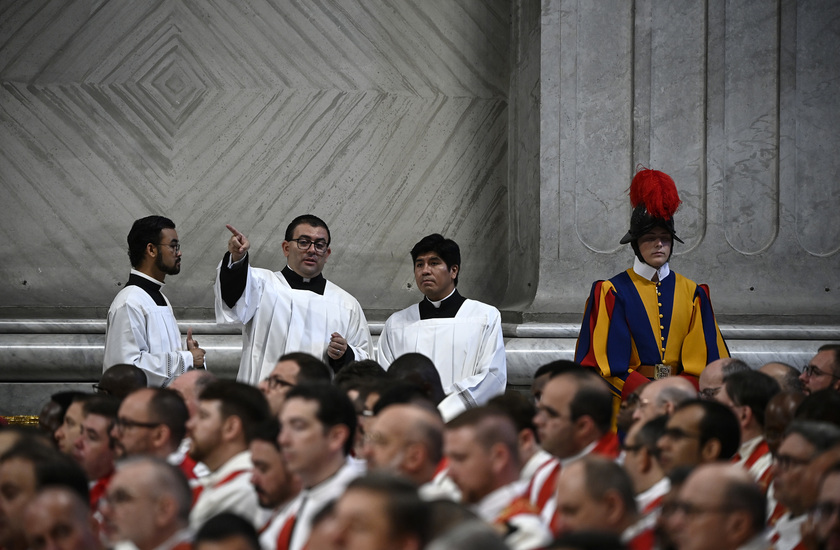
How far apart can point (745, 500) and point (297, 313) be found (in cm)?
397

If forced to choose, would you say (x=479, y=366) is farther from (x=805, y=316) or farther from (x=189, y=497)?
(x=189, y=497)

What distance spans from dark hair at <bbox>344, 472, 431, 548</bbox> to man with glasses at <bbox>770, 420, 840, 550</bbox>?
4.45ft

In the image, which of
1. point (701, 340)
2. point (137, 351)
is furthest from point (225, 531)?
point (701, 340)

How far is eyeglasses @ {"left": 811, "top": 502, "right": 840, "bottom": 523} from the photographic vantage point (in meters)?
2.64

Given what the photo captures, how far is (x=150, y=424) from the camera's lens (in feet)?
13.4

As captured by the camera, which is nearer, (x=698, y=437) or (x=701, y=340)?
(x=698, y=437)

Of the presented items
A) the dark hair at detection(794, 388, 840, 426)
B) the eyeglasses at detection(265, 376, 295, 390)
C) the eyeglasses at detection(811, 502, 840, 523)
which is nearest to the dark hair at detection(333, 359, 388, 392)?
the eyeglasses at detection(265, 376, 295, 390)

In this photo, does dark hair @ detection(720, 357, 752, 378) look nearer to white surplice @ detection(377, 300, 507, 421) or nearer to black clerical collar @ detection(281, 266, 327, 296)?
white surplice @ detection(377, 300, 507, 421)

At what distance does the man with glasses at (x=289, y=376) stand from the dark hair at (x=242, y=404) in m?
0.54

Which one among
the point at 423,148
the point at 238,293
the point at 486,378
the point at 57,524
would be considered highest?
the point at 423,148

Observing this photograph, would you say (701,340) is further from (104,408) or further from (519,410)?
(104,408)

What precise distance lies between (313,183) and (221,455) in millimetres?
4248

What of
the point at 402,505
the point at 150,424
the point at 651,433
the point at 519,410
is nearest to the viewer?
the point at 402,505

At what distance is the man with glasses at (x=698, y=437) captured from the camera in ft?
12.0
